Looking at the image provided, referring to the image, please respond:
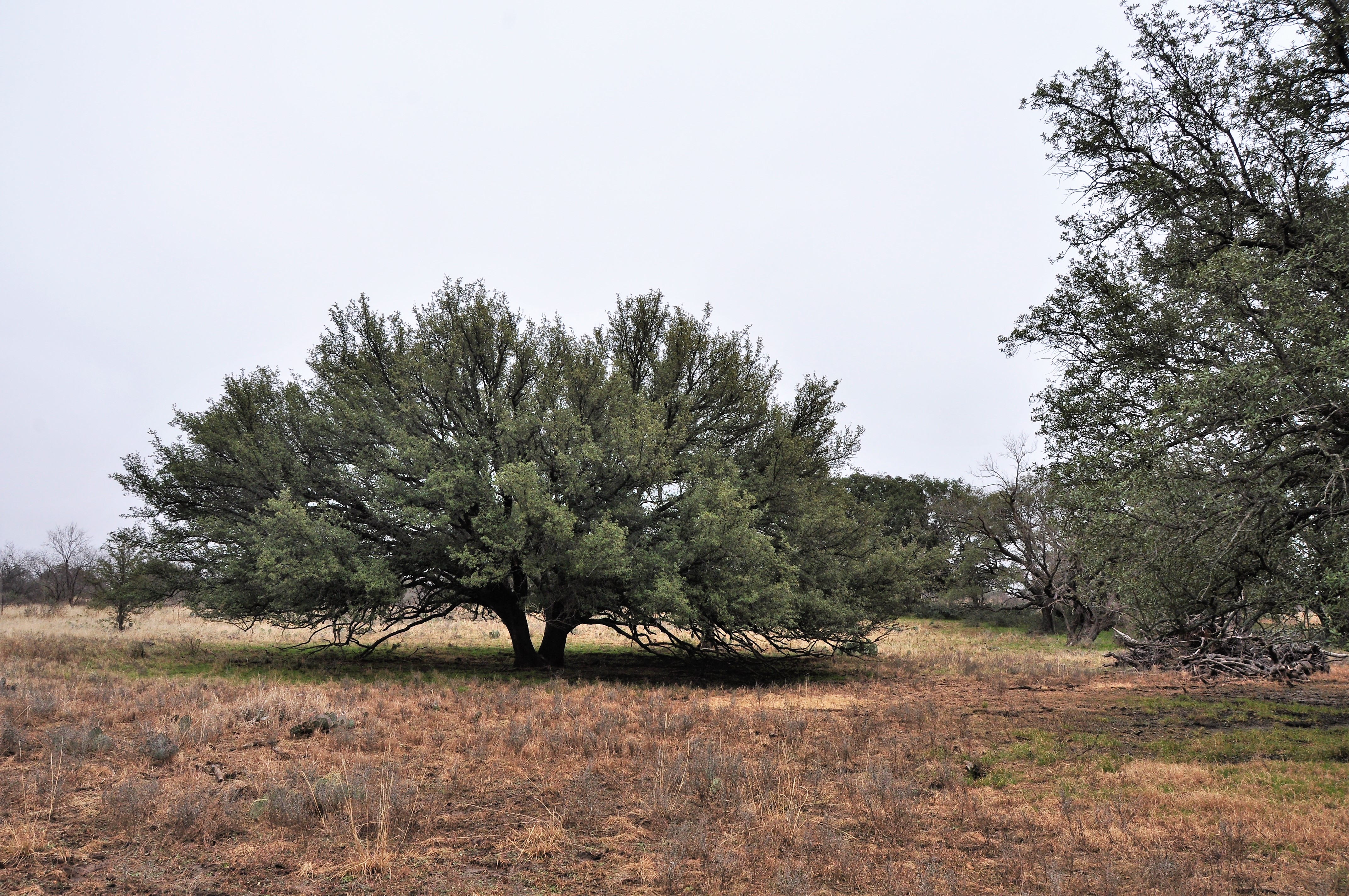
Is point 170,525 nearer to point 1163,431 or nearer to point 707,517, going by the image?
point 707,517

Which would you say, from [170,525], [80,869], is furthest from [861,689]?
[170,525]

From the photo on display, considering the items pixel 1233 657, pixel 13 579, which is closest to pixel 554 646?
pixel 1233 657

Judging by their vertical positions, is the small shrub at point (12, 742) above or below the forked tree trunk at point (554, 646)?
above

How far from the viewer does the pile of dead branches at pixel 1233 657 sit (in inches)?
783

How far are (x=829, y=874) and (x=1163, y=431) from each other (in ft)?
25.4

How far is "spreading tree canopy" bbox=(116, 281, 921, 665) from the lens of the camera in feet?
52.8

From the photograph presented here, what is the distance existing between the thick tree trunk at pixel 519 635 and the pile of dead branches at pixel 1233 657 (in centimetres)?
1809

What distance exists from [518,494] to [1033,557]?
3318 cm

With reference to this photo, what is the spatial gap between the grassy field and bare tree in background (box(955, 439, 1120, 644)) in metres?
21.2

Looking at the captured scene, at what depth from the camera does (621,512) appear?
56.4 feet

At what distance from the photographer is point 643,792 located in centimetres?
759

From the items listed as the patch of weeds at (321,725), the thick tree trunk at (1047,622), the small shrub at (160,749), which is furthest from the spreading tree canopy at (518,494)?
the thick tree trunk at (1047,622)

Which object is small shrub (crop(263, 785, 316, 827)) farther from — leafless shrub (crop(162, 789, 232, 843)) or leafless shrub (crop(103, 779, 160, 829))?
leafless shrub (crop(103, 779, 160, 829))

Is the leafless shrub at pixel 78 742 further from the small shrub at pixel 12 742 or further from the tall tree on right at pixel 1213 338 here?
the tall tree on right at pixel 1213 338
